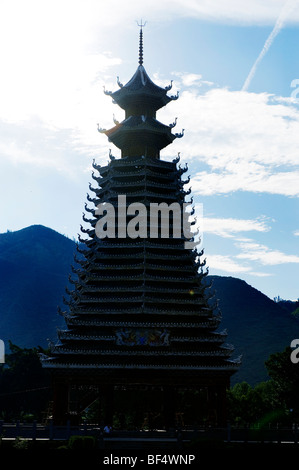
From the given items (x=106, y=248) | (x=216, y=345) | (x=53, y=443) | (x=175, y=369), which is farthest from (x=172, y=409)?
(x=106, y=248)

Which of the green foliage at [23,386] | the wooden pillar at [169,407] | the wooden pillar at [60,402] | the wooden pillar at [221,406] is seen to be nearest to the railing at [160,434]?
the wooden pillar at [60,402]

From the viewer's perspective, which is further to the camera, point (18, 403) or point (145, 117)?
point (18, 403)

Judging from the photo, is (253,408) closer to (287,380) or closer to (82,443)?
(287,380)

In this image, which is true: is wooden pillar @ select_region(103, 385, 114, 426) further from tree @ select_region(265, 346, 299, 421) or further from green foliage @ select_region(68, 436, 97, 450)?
tree @ select_region(265, 346, 299, 421)

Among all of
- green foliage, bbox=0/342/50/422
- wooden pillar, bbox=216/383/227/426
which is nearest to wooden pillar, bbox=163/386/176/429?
wooden pillar, bbox=216/383/227/426

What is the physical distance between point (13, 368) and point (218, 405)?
53789 mm

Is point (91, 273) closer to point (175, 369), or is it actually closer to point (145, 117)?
Result: point (175, 369)

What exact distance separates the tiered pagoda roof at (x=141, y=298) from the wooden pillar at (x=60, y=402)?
1.71 meters

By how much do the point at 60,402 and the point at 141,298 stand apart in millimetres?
10349

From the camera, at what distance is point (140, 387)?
5138cm

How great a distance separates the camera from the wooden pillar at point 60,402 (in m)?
43.4

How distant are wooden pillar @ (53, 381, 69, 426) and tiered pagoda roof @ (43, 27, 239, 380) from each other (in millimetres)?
1713

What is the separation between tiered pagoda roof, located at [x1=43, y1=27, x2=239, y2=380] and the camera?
44.7 meters

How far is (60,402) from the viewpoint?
44531mm
